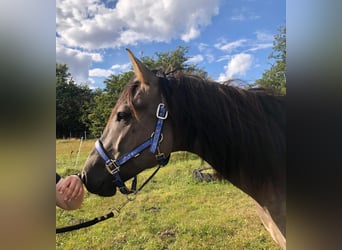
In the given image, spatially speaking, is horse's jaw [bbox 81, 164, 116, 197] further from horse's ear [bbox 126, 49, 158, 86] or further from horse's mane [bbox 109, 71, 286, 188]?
horse's ear [bbox 126, 49, 158, 86]

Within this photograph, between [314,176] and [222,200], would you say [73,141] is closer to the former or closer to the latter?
[222,200]

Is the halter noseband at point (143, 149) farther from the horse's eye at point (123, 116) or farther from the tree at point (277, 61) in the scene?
the tree at point (277, 61)

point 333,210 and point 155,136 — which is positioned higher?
point 155,136

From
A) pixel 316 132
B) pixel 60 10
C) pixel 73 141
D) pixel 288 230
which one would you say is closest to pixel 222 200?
pixel 73 141

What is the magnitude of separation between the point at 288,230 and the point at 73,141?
1684 millimetres

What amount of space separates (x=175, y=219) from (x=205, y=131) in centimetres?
146

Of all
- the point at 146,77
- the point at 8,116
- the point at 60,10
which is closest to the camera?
the point at 8,116

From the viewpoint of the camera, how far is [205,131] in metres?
1.19

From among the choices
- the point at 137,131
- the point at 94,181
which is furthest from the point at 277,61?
the point at 94,181

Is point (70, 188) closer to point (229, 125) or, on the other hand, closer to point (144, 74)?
point (144, 74)

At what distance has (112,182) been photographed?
4.17ft

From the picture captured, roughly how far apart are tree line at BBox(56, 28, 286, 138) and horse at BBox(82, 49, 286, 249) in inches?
26.7

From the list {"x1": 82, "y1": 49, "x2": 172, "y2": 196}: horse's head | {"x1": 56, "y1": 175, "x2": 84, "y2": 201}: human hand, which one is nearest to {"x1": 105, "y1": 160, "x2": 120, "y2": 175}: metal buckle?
{"x1": 82, "y1": 49, "x2": 172, "y2": 196}: horse's head

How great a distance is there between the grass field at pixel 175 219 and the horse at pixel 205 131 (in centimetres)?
87
